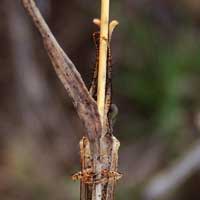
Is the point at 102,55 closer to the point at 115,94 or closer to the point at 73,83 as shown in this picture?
the point at 73,83

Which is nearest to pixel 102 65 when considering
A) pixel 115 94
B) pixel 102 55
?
pixel 102 55

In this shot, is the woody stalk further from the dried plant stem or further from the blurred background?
the blurred background

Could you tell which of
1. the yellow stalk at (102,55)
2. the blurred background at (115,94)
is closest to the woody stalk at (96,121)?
the yellow stalk at (102,55)

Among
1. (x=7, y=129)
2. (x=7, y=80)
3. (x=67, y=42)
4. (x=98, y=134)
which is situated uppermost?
(x=67, y=42)

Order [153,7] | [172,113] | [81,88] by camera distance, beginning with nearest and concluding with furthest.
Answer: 1. [81,88]
2. [172,113]
3. [153,7]

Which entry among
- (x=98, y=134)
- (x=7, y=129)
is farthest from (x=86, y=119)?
(x=7, y=129)

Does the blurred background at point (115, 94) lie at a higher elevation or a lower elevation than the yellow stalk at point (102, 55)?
higher

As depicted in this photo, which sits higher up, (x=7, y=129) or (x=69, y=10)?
(x=69, y=10)

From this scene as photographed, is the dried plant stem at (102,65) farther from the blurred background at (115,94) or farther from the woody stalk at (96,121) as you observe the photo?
the blurred background at (115,94)

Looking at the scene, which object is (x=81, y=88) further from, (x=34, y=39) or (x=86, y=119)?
(x=34, y=39)
